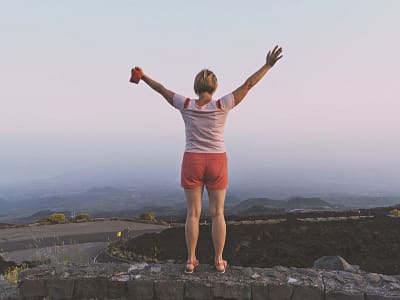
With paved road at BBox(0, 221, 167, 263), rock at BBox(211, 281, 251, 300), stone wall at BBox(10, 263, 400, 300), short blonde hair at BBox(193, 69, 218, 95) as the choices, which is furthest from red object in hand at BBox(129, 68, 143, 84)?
paved road at BBox(0, 221, 167, 263)

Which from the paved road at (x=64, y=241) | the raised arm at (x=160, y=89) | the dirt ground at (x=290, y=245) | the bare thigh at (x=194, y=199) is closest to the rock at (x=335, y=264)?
the dirt ground at (x=290, y=245)

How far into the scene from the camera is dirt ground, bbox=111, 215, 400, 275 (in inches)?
364

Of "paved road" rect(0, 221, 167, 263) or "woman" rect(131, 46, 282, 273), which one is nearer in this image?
"woman" rect(131, 46, 282, 273)

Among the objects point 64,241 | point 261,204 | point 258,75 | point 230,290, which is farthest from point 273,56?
point 261,204

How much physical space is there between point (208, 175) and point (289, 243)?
6.13m

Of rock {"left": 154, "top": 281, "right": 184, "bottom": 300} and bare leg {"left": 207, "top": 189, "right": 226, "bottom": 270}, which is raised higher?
bare leg {"left": 207, "top": 189, "right": 226, "bottom": 270}

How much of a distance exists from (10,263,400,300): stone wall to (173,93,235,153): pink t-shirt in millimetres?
1658

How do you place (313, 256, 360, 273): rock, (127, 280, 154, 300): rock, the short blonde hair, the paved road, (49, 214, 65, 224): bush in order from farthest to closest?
(49, 214, 65, 224): bush, the paved road, (313, 256, 360, 273): rock, (127, 280, 154, 300): rock, the short blonde hair

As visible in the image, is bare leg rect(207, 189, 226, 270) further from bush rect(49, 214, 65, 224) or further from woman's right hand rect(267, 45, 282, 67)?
bush rect(49, 214, 65, 224)

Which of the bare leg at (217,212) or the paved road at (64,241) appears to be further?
the paved road at (64,241)

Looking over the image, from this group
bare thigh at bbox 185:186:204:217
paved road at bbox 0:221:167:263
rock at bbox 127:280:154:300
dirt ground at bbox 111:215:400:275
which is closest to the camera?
bare thigh at bbox 185:186:204:217

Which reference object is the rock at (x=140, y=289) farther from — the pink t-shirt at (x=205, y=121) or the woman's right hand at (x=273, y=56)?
the woman's right hand at (x=273, y=56)

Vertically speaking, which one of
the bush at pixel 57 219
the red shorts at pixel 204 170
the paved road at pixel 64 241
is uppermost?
the red shorts at pixel 204 170

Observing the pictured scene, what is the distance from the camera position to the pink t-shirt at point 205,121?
5.36 metres
